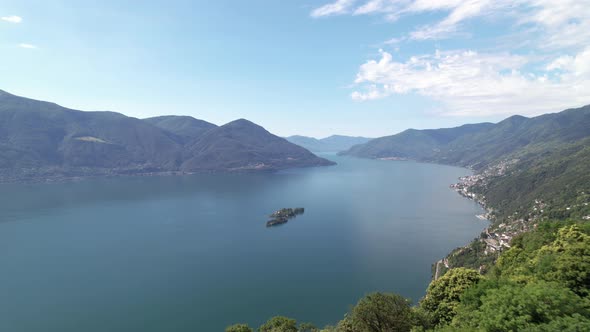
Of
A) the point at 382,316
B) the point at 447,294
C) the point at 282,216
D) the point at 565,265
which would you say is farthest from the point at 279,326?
the point at 282,216

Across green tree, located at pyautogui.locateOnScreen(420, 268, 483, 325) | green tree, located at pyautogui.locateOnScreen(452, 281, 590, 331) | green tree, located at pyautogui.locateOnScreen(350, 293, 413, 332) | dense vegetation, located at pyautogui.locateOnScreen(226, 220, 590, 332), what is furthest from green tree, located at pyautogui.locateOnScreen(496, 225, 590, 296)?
green tree, located at pyautogui.locateOnScreen(350, 293, 413, 332)

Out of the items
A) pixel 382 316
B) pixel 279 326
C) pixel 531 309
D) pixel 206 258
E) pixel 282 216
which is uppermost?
pixel 531 309

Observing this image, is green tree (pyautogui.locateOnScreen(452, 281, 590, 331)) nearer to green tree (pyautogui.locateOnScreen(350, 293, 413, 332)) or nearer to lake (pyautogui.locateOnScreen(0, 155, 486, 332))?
green tree (pyautogui.locateOnScreen(350, 293, 413, 332))

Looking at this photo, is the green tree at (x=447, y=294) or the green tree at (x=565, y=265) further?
the green tree at (x=447, y=294)

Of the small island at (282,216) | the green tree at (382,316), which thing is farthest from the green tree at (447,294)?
the small island at (282,216)

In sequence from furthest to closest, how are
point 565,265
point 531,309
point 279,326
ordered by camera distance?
point 279,326
point 565,265
point 531,309

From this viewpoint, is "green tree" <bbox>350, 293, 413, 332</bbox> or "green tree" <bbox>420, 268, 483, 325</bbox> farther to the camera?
"green tree" <bbox>420, 268, 483, 325</bbox>

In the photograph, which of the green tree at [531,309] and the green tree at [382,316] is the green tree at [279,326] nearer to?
the green tree at [382,316]

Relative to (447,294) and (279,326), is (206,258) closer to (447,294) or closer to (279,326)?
(279,326)
